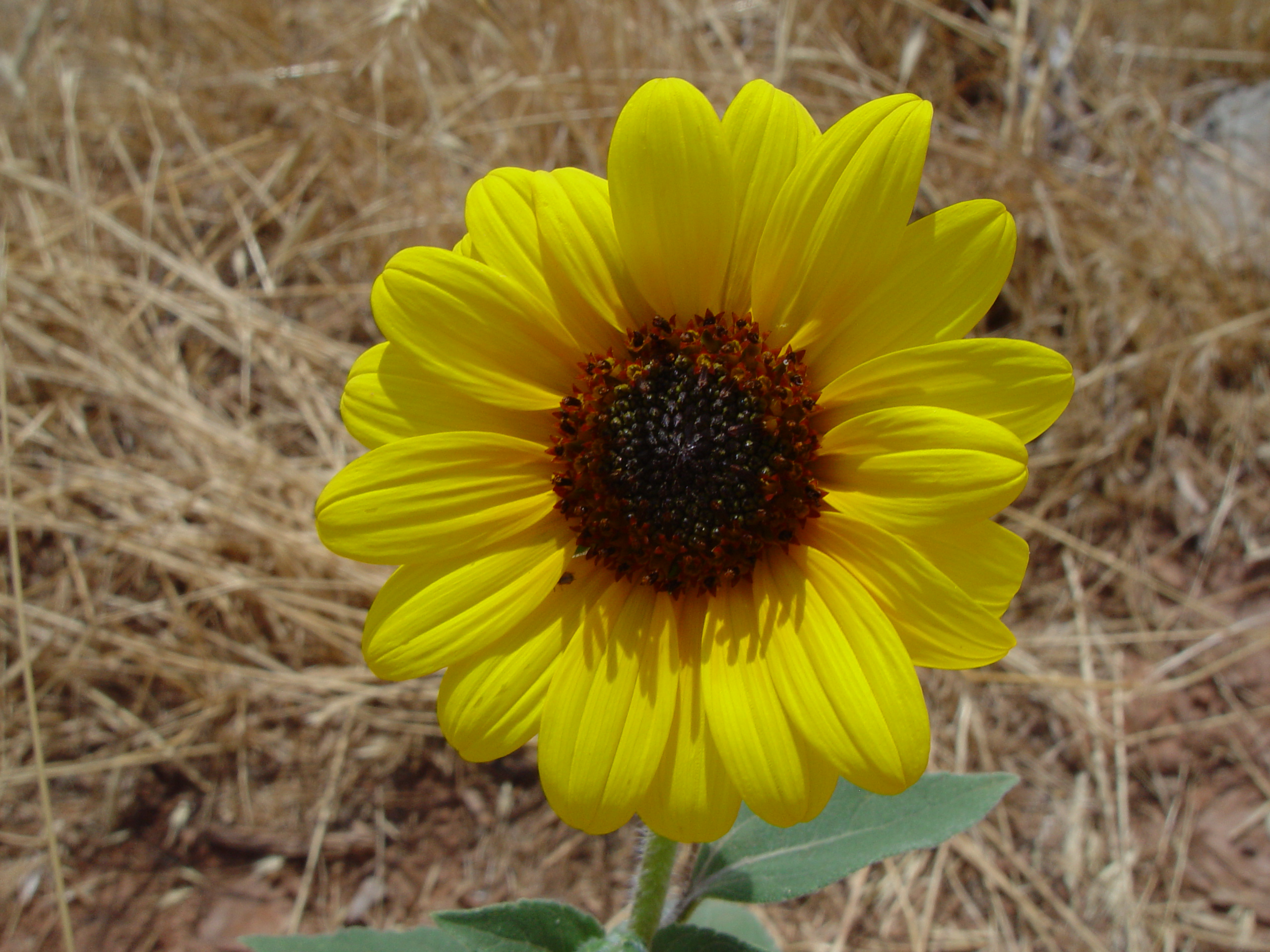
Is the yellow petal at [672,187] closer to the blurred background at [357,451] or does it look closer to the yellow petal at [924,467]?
the yellow petal at [924,467]

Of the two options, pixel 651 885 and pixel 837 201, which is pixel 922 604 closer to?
pixel 837 201

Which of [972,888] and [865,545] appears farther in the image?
[972,888]

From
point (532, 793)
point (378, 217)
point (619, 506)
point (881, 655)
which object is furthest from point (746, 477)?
point (378, 217)

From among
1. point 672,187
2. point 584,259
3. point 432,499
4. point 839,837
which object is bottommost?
point 839,837

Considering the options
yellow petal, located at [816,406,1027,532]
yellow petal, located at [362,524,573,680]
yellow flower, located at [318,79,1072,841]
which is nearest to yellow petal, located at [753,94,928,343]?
yellow flower, located at [318,79,1072,841]

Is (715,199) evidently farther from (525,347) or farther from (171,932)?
(171,932)

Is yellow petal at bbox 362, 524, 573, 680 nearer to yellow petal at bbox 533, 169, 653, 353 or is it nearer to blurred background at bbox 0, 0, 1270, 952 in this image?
yellow petal at bbox 533, 169, 653, 353

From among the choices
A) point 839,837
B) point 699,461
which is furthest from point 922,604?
point 839,837
